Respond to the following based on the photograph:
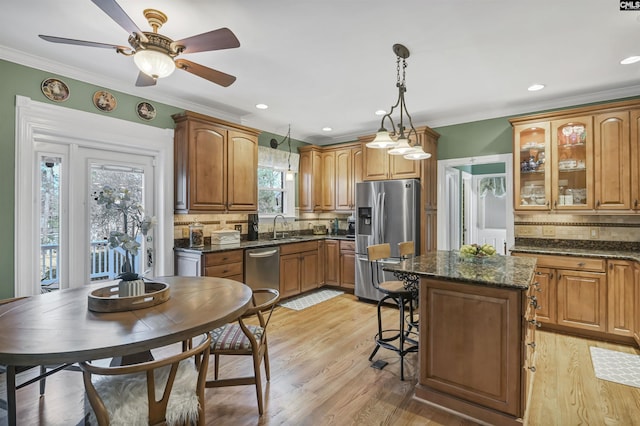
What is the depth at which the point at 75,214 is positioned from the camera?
3.18 m

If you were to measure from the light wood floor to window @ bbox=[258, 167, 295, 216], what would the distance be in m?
2.59

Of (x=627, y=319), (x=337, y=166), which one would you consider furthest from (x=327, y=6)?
(x=627, y=319)

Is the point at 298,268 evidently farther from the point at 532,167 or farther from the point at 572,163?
the point at 572,163

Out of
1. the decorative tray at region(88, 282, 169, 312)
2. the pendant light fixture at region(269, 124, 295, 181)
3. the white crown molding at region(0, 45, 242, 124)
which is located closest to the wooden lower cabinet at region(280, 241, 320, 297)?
the pendant light fixture at region(269, 124, 295, 181)

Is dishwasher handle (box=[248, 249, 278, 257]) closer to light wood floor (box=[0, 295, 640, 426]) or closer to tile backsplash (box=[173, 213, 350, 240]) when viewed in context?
tile backsplash (box=[173, 213, 350, 240])

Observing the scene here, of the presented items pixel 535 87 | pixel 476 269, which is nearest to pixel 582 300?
pixel 476 269

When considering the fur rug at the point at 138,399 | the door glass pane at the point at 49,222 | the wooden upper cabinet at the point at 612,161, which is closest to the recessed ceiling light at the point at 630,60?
the wooden upper cabinet at the point at 612,161

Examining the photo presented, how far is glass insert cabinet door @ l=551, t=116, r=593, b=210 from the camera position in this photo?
349 cm

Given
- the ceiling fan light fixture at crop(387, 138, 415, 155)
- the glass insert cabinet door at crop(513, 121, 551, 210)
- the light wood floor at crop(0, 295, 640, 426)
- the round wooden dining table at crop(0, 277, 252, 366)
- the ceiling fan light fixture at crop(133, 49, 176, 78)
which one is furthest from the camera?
the glass insert cabinet door at crop(513, 121, 551, 210)

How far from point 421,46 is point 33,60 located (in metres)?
3.32

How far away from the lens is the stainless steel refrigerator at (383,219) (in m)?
4.34

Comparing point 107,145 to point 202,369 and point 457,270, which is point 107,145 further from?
point 457,270

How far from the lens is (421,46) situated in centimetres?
262

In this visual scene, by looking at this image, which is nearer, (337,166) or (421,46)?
(421,46)
